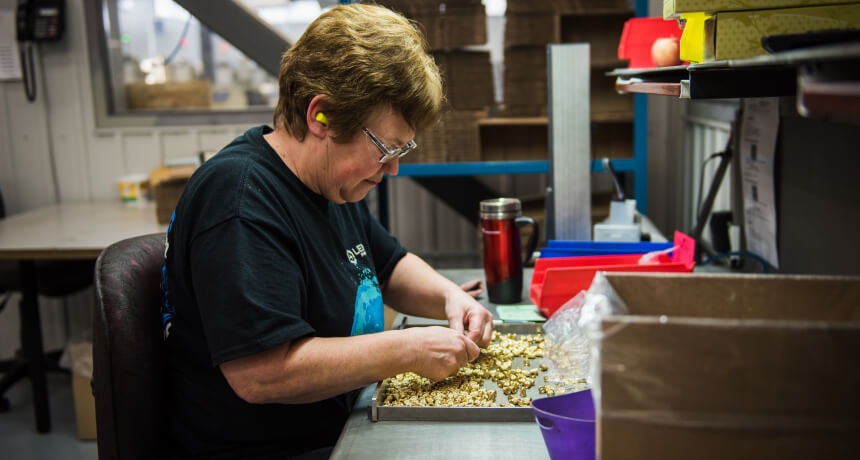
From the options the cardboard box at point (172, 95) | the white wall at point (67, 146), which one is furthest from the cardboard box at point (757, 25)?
the cardboard box at point (172, 95)

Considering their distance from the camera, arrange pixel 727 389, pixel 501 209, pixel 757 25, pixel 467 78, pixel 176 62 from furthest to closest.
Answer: pixel 176 62 → pixel 467 78 → pixel 501 209 → pixel 757 25 → pixel 727 389

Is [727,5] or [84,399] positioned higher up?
[727,5]

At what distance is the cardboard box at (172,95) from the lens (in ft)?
12.4

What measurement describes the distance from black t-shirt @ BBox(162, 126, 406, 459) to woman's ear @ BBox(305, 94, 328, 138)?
0.09m

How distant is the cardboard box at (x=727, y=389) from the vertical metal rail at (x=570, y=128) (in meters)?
1.29

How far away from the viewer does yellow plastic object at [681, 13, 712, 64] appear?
97cm

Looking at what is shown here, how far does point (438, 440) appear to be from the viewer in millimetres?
1037

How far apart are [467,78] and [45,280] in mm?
2116

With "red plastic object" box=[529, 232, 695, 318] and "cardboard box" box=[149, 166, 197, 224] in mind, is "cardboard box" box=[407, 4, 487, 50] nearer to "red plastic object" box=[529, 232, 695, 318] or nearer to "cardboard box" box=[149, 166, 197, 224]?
"cardboard box" box=[149, 166, 197, 224]

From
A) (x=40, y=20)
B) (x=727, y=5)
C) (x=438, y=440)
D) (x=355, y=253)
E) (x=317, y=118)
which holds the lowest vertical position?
(x=438, y=440)

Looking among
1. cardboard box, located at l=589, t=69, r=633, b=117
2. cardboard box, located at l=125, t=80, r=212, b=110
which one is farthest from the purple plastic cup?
cardboard box, located at l=125, t=80, r=212, b=110

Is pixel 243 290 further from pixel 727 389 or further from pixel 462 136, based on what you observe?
pixel 462 136

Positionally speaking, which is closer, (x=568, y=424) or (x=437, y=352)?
(x=568, y=424)

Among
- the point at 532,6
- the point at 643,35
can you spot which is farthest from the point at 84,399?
the point at 643,35
